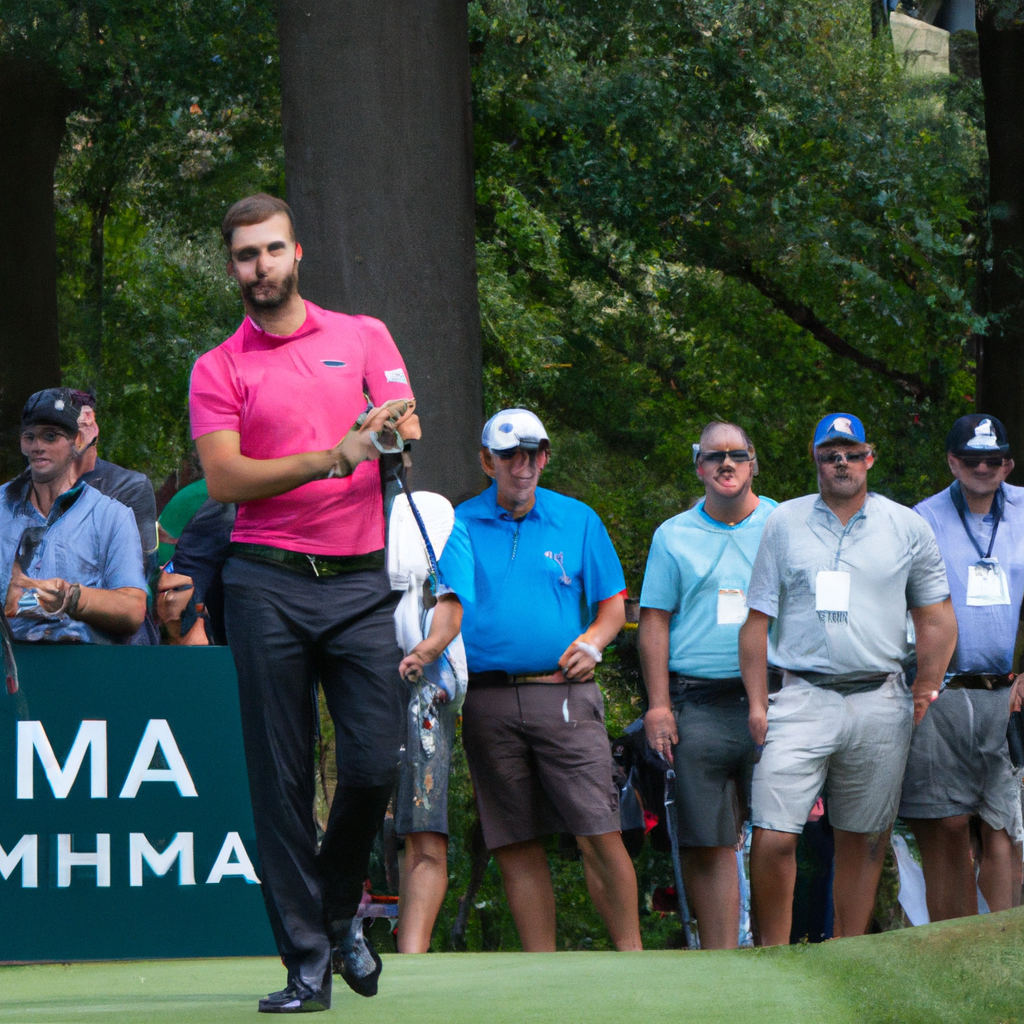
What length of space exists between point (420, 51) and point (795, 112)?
4.19 m

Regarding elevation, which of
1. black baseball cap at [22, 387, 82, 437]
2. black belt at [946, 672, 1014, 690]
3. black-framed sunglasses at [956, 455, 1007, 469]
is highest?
black baseball cap at [22, 387, 82, 437]

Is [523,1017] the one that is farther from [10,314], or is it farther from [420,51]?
[10,314]

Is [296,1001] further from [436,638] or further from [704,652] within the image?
[704,652]

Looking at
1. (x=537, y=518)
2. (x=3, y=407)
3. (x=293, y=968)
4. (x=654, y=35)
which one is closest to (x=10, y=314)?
(x=3, y=407)

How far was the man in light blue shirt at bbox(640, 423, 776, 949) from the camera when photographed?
6.37 metres

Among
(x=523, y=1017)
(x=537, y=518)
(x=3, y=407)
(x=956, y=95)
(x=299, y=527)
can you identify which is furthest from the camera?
(x=956, y=95)

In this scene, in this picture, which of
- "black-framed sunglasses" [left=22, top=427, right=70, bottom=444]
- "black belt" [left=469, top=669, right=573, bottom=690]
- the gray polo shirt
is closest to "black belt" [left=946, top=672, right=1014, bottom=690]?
the gray polo shirt

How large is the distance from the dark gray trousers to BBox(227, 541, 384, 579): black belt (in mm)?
17

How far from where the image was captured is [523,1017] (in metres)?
3.90

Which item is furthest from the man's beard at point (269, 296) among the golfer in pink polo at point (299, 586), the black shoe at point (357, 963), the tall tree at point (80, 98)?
the tall tree at point (80, 98)

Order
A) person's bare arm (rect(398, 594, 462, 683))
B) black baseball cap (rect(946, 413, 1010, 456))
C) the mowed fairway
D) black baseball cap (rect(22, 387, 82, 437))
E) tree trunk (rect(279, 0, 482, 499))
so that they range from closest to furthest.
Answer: the mowed fairway, person's bare arm (rect(398, 594, 462, 683)), black baseball cap (rect(22, 387, 82, 437)), black baseball cap (rect(946, 413, 1010, 456)), tree trunk (rect(279, 0, 482, 499))

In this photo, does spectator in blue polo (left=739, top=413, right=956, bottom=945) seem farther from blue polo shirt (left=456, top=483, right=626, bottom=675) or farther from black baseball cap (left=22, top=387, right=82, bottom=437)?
black baseball cap (left=22, top=387, right=82, bottom=437)

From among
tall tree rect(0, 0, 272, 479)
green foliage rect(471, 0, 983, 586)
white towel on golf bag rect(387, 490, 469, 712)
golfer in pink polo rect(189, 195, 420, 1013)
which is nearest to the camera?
golfer in pink polo rect(189, 195, 420, 1013)

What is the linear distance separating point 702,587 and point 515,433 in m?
1.03
